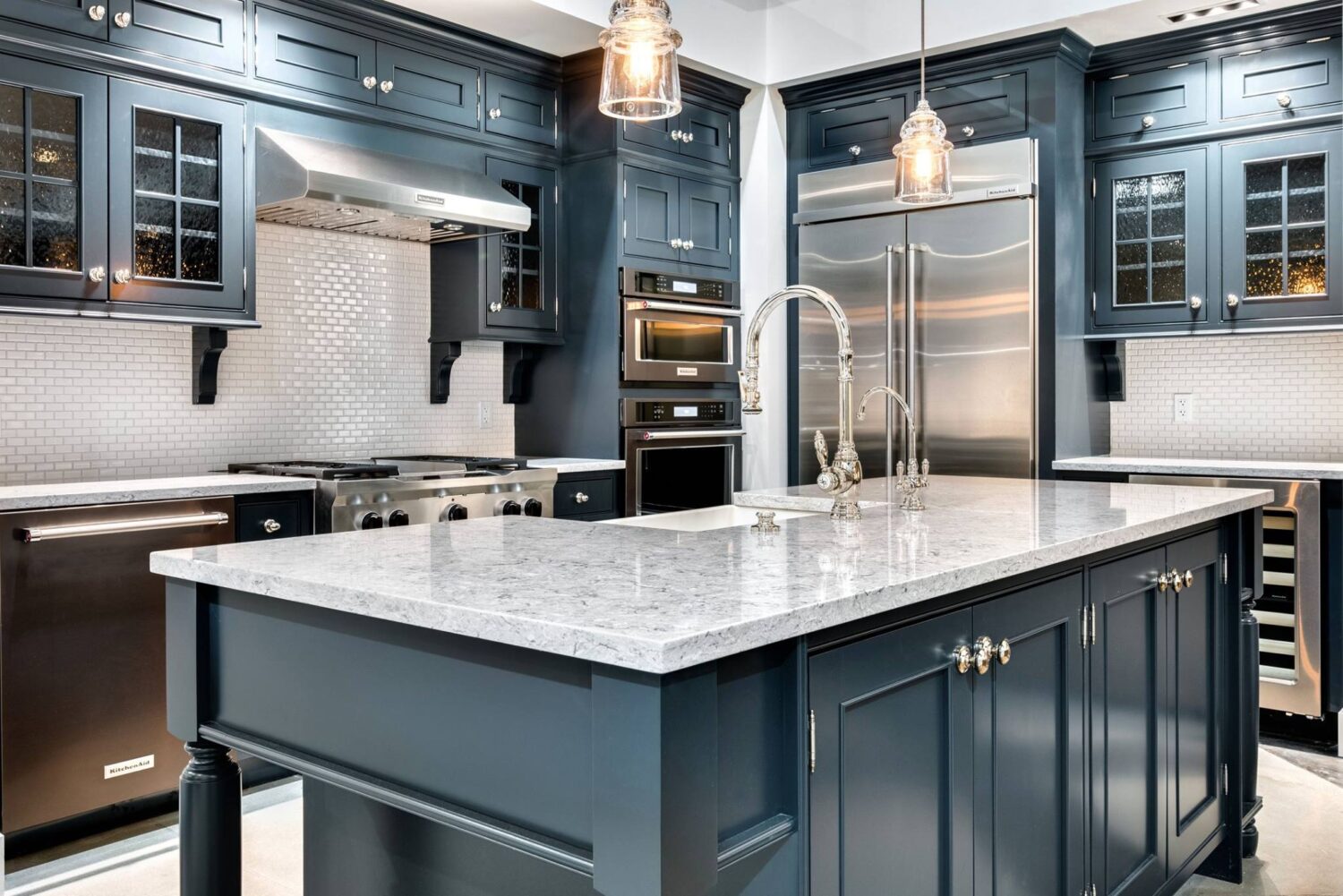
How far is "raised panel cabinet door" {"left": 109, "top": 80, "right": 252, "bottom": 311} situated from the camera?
3.26 meters

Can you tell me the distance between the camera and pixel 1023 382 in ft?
14.9

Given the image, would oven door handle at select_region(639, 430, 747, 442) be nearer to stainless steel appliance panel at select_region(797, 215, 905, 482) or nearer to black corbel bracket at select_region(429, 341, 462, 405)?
stainless steel appliance panel at select_region(797, 215, 905, 482)

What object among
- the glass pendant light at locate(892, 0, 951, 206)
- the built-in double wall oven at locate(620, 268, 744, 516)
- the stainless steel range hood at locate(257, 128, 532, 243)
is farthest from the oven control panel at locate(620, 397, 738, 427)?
the glass pendant light at locate(892, 0, 951, 206)

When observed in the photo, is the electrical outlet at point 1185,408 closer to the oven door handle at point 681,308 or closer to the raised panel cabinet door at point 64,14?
the oven door handle at point 681,308

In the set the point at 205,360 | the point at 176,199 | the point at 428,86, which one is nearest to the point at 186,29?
the point at 176,199

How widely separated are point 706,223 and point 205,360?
2298 mm

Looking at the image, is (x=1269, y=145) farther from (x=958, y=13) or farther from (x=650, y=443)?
(x=650, y=443)

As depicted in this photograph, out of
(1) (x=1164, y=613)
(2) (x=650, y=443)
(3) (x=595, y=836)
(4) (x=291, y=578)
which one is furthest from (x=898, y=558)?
(2) (x=650, y=443)

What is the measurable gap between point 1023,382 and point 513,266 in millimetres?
2166

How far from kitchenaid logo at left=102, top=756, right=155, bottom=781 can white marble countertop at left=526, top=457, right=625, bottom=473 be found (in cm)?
169

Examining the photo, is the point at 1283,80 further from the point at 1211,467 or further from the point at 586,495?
the point at 586,495

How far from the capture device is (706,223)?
5020 millimetres

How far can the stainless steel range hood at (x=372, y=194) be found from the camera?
352 cm

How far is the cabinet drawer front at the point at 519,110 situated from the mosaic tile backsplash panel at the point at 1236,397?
8.92 ft
